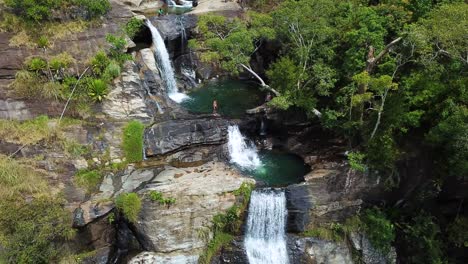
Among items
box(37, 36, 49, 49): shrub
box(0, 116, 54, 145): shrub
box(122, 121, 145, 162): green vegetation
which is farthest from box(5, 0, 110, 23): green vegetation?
box(122, 121, 145, 162): green vegetation

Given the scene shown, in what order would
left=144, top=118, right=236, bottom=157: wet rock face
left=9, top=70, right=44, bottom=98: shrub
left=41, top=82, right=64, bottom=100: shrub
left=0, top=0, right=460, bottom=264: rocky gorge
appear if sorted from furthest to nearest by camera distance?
left=41, top=82, right=64, bottom=100: shrub < left=9, top=70, right=44, bottom=98: shrub < left=144, top=118, right=236, bottom=157: wet rock face < left=0, top=0, right=460, bottom=264: rocky gorge

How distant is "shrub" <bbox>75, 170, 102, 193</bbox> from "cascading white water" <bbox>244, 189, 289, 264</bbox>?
24.0 ft

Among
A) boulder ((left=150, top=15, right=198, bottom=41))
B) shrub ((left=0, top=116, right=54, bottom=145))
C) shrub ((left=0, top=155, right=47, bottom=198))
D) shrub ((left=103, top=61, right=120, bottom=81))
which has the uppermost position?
boulder ((left=150, top=15, right=198, bottom=41))

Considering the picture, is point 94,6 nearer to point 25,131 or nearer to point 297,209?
point 25,131

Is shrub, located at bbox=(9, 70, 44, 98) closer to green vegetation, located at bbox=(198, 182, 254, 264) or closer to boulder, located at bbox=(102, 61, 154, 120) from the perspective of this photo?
boulder, located at bbox=(102, 61, 154, 120)

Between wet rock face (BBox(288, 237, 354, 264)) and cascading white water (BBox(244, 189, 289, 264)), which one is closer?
wet rock face (BBox(288, 237, 354, 264))

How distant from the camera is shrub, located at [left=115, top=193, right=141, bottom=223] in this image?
16.0 meters

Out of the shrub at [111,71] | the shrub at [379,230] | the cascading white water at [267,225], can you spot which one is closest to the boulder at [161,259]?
the cascading white water at [267,225]

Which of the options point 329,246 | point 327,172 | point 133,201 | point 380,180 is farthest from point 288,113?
point 133,201

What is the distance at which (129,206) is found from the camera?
16.0 metres

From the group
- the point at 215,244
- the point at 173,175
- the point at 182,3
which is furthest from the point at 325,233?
the point at 182,3

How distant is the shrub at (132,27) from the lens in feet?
84.2

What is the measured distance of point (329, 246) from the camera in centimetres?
1639

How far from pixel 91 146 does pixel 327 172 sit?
1186 cm
